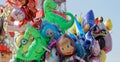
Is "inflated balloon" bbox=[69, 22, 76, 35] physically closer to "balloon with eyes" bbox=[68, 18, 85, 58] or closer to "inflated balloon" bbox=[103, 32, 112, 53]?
"balloon with eyes" bbox=[68, 18, 85, 58]

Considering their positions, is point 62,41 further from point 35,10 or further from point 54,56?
point 35,10

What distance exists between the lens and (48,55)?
4.16m

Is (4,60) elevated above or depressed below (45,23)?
below

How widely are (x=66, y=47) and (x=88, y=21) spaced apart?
44 cm

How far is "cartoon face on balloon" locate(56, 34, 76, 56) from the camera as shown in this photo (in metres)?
4.05

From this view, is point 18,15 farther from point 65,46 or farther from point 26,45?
point 65,46

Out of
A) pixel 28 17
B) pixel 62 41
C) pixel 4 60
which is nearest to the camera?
pixel 62 41

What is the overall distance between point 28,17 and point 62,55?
2.70ft

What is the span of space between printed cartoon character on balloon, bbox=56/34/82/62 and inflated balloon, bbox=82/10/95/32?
0.29m

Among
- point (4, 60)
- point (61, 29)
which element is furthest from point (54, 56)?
point (4, 60)

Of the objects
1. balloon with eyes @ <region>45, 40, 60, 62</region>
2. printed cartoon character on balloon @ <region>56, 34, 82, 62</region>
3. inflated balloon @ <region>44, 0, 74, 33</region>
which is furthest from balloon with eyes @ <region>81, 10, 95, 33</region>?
balloon with eyes @ <region>45, 40, 60, 62</region>

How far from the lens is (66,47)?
4.06 m

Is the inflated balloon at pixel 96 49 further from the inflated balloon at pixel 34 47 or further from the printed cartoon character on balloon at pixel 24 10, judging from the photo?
the printed cartoon character on balloon at pixel 24 10

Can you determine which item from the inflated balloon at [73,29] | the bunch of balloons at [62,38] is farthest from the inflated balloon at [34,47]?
the inflated balloon at [73,29]
